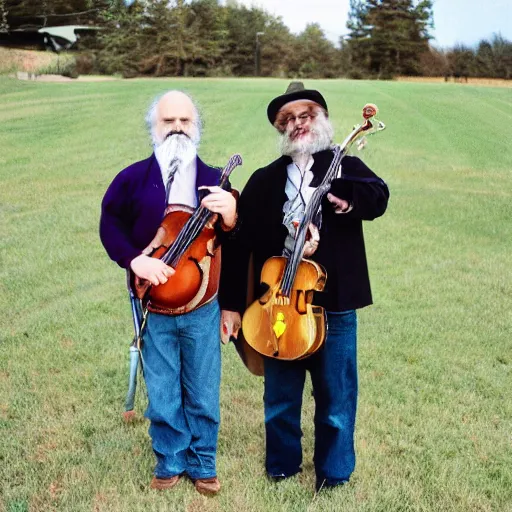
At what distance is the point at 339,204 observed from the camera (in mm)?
2953

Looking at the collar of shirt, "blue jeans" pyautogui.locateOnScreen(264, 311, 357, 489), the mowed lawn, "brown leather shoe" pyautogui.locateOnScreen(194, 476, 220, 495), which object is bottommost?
the mowed lawn

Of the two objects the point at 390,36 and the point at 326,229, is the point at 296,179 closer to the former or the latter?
the point at 326,229

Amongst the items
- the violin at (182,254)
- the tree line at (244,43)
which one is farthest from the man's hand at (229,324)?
the tree line at (244,43)

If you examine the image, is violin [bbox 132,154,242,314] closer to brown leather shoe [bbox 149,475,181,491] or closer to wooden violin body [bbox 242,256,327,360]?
wooden violin body [bbox 242,256,327,360]

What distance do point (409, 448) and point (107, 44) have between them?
26267 millimetres

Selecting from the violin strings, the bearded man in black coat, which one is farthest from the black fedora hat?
the violin strings

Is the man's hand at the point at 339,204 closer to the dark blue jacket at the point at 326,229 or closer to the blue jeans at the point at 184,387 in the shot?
the dark blue jacket at the point at 326,229

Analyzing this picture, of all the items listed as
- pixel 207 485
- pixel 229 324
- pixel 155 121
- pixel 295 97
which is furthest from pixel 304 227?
pixel 207 485

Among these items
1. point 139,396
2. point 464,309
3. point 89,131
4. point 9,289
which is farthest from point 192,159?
point 89,131

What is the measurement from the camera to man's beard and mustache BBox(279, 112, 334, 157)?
3.08m

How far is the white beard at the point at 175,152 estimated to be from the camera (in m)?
3.05

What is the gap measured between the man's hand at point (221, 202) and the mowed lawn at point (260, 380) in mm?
1137

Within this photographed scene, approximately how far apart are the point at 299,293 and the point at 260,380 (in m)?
2.14

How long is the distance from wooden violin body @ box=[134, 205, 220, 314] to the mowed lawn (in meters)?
1.07
